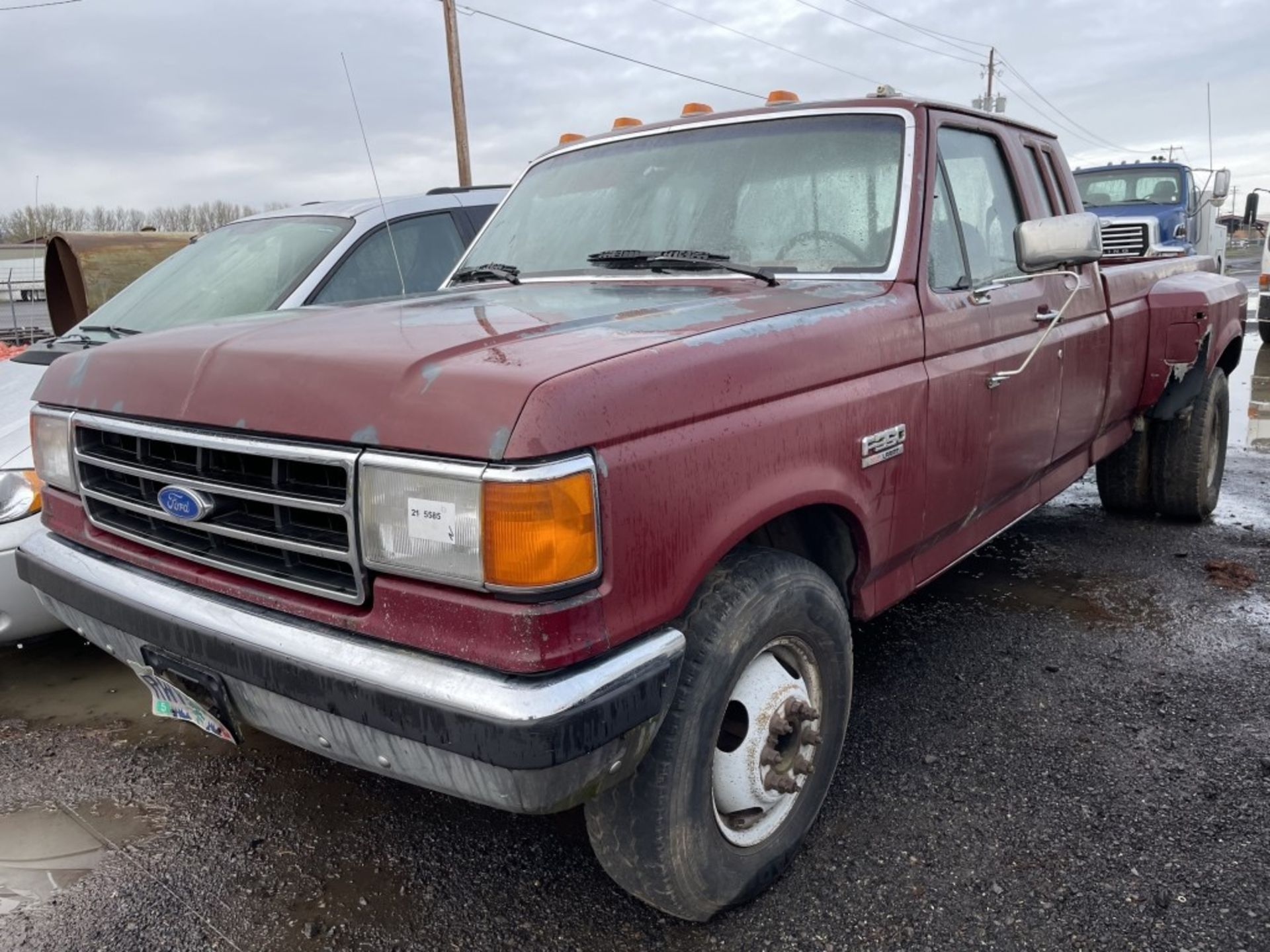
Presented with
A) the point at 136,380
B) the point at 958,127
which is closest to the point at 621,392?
the point at 136,380

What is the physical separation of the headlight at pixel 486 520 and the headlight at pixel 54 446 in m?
1.21

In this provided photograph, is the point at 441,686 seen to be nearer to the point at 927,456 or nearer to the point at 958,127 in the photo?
the point at 927,456

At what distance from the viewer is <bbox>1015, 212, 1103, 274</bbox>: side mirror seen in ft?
9.62

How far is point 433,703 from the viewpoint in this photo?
5.63 ft

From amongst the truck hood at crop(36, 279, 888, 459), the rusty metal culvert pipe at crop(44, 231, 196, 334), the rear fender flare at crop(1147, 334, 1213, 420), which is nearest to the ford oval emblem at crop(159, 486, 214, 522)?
the truck hood at crop(36, 279, 888, 459)

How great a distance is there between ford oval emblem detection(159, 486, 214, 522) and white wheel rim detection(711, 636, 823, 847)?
1.20 m

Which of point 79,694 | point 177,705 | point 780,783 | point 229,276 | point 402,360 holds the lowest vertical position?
point 79,694

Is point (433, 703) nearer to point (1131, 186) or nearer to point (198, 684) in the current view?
point (198, 684)

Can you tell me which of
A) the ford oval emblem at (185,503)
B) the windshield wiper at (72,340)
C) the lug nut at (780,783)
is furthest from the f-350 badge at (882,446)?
the windshield wiper at (72,340)

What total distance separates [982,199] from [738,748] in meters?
2.22

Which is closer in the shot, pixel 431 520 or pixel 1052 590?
pixel 431 520

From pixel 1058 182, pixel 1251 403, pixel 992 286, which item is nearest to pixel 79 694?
pixel 992 286

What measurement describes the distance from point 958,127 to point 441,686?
2.62m

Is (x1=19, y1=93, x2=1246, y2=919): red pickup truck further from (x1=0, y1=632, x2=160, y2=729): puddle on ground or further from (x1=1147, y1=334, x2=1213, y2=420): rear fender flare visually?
(x1=1147, y1=334, x2=1213, y2=420): rear fender flare
